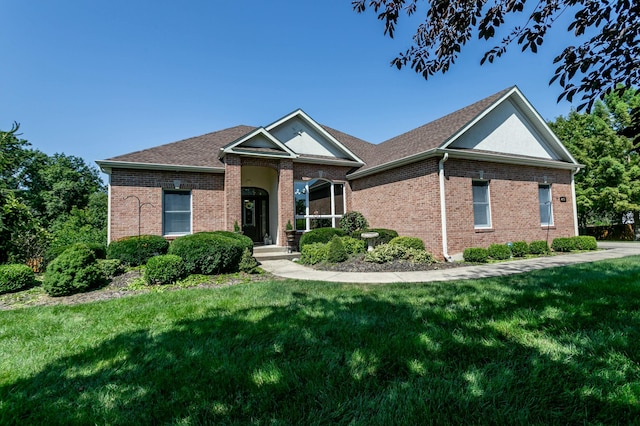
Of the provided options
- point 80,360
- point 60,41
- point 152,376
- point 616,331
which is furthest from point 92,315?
point 60,41

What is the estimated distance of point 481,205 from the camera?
11398 millimetres

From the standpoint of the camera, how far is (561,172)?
13609mm

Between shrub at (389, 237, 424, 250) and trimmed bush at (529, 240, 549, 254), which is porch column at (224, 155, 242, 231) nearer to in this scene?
shrub at (389, 237, 424, 250)

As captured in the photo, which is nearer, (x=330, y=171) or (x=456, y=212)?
(x=456, y=212)

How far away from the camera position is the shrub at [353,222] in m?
13.2

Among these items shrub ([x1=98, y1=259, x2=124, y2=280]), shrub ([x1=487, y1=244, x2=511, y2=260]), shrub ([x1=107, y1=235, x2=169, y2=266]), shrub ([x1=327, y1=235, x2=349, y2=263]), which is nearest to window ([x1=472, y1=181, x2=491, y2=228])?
shrub ([x1=487, y1=244, x2=511, y2=260])

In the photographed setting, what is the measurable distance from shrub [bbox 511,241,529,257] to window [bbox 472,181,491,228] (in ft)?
3.75

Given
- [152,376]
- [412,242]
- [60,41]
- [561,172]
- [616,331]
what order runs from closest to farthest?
[152,376] < [616,331] < [60,41] < [412,242] < [561,172]

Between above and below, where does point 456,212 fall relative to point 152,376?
above

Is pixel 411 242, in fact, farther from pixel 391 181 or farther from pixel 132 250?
pixel 132 250

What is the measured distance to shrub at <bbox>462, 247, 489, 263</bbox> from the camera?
32.1 ft

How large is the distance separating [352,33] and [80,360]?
8457 millimetres

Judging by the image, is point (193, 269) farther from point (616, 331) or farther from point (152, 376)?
point (616, 331)

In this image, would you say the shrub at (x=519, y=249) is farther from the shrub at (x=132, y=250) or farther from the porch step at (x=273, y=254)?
the shrub at (x=132, y=250)
